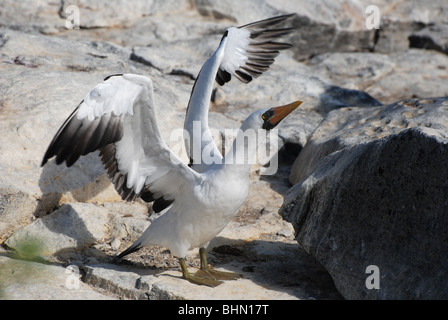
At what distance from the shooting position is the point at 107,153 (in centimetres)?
536

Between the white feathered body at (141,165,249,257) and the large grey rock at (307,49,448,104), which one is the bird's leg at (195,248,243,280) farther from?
the large grey rock at (307,49,448,104)

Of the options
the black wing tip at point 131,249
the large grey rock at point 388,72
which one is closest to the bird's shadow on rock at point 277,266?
the black wing tip at point 131,249

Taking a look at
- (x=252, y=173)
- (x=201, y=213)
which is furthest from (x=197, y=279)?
(x=252, y=173)

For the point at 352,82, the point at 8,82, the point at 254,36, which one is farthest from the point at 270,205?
the point at 352,82

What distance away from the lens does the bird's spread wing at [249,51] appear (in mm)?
7387

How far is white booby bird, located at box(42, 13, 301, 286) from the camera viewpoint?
490 cm

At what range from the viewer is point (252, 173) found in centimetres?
784

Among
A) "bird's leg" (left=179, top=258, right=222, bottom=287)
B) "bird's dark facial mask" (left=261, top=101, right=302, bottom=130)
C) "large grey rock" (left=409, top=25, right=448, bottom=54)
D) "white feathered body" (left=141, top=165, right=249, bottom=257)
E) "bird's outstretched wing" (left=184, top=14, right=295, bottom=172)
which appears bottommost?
"bird's leg" (left=179, top=258, right=222, bottom=287)

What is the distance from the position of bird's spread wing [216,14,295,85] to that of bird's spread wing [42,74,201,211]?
2.42 meters

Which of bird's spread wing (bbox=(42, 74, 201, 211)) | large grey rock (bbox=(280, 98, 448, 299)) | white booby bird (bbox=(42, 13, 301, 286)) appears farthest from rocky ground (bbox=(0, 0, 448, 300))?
bird's spread wing (bbox=(42, 74, 201, 211))

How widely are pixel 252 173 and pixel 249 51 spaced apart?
1.50 metres

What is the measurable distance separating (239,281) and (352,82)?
22.7 ft

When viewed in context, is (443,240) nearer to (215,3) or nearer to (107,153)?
(107,153)

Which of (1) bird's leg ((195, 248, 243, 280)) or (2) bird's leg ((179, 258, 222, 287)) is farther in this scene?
(1) bird's leg ((195, 248, 243, 280))
